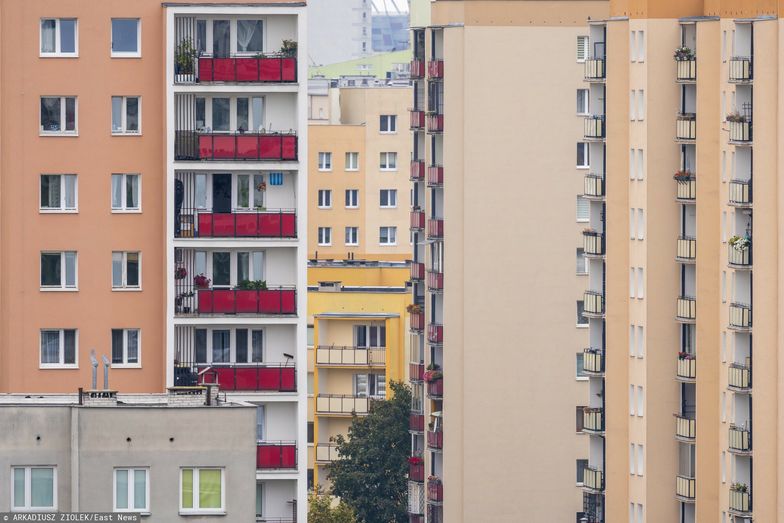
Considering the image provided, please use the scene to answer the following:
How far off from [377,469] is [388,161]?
61385 millimetres

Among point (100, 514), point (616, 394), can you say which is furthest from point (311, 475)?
point (100, 514)

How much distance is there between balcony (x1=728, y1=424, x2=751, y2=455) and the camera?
325 ft

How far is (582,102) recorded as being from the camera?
118 metres

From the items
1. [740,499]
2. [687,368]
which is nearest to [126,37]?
[687,368]

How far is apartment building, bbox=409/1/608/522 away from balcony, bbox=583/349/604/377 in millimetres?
10467

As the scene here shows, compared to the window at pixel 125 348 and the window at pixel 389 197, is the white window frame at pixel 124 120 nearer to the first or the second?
the window at pixel 125 348

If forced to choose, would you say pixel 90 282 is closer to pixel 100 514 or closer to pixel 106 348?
pixel 106 348

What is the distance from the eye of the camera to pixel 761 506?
9794cm

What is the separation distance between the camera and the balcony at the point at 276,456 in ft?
285

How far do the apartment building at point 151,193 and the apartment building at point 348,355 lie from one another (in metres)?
56.2

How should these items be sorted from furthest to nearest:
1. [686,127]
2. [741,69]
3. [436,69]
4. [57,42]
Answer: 1. [436,69]
2. [686,127]
3. [741,69]
4. [57,42]

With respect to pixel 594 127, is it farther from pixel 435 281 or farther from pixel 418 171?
pixel 418 171

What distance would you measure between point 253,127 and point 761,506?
22114 mm

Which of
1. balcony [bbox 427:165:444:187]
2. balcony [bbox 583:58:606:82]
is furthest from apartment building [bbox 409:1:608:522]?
balcony [bbox 583:58:606:82]
